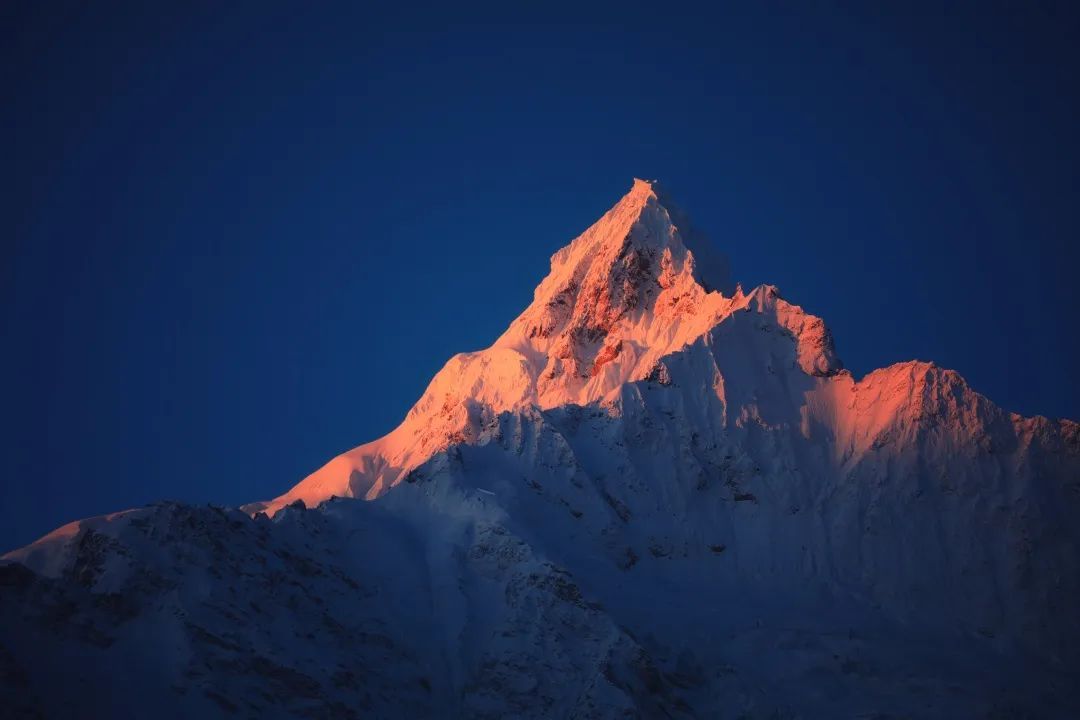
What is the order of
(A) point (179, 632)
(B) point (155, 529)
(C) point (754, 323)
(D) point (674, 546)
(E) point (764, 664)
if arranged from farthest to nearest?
(C) point (754, 323) < (D) point (674, 546) < (E) point (764, 664) < (B) point (155, 529) < (A) point (179, 632)

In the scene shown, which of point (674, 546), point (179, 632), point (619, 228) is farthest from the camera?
point (619, 228)

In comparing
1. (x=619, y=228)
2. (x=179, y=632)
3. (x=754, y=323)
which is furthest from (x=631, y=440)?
(x=179, y=632)

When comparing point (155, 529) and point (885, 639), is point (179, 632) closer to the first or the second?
point (155, 529)

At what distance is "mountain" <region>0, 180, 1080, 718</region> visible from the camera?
2803 inches

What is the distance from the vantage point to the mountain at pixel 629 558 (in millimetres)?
71188

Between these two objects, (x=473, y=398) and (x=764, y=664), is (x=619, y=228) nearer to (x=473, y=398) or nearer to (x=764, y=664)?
(x=473, y=398)

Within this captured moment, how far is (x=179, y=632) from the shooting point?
6956 centimetres

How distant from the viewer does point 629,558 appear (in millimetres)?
99125

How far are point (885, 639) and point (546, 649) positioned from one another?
32.8m

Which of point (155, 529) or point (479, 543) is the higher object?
point (479, 543)

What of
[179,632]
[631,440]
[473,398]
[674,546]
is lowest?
[179,632]

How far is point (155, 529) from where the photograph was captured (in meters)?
77.2

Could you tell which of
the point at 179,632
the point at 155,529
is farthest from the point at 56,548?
the point at 179,632

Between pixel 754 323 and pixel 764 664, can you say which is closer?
pixel 764 664
